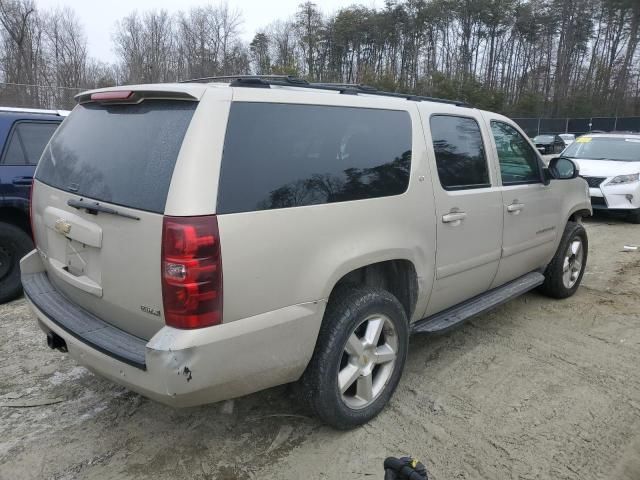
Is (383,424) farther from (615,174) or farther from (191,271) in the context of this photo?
(615,174)

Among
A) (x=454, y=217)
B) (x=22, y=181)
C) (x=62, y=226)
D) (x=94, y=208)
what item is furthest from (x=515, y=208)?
(x=22, y=181)

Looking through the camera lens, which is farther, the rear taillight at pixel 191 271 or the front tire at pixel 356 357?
the front tire at pixel 356 357

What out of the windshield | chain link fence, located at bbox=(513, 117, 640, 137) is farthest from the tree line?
the windshield

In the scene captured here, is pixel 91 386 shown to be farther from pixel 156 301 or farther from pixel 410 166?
pixel 410 166

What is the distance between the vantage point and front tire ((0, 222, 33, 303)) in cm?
469

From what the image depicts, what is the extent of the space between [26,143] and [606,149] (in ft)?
34.4

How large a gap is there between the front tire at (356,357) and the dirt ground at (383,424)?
0.59ft

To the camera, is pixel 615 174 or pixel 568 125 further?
pixel 568 125

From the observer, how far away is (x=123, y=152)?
7.90ft

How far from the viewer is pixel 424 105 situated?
330 cm

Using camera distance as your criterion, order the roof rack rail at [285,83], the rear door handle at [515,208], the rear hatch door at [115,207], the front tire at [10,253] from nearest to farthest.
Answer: the rear hatch door at [115,207] → the roof rack rail at [285,83] → the rear door handle at [515,208] → the front tire at [10,253]

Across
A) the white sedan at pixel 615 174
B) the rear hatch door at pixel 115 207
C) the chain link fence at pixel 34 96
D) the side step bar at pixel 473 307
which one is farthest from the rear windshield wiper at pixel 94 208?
the chain link fence at pixel 34 96

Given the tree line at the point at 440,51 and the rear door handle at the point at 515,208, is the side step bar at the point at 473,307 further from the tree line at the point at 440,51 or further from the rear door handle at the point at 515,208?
the tree line at the point at 440,51

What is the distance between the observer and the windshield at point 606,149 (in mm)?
9906
